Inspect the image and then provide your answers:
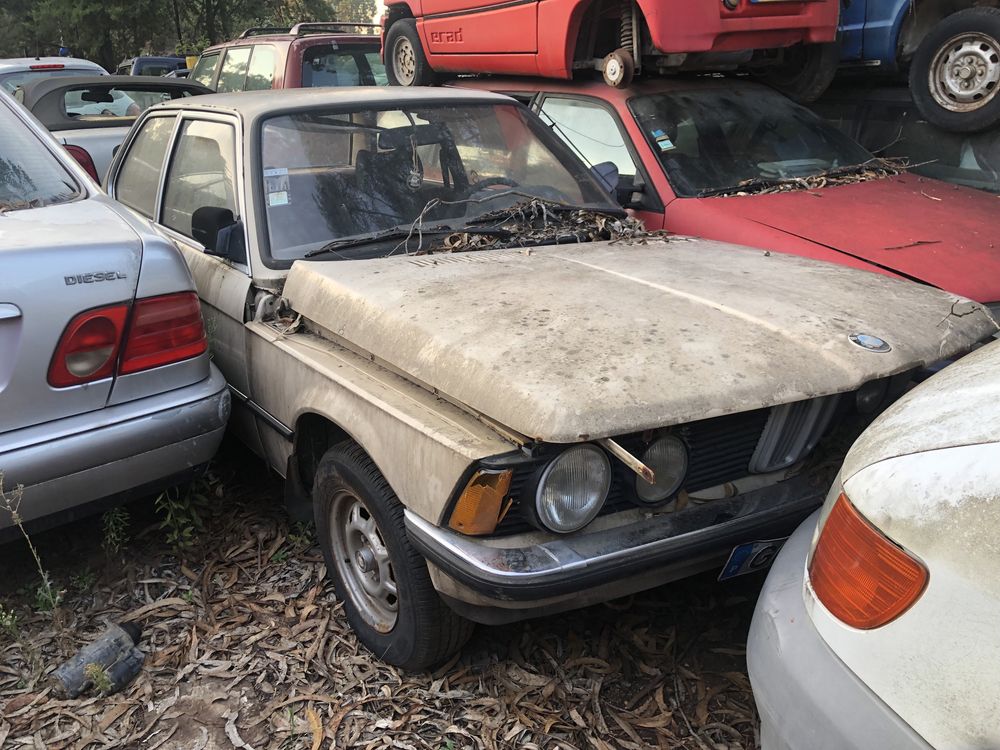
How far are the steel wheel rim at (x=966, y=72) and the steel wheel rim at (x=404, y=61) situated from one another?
3.80 m

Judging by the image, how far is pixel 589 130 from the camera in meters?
5.10

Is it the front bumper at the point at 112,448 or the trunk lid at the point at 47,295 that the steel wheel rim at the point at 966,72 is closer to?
the front bumper at the point at 112,448

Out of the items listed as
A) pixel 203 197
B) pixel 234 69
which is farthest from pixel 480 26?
pixel 234 69

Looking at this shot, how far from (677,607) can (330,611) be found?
4.00ft

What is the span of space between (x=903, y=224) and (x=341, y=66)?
19.0 feet

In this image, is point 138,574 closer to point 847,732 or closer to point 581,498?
point 581,498

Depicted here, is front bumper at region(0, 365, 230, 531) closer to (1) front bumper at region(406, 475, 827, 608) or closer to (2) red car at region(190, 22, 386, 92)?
(1) front bumper at region(406, 475, 827, 608)

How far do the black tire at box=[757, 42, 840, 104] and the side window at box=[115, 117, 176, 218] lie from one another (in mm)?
3856

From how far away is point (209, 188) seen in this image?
3.57 meters

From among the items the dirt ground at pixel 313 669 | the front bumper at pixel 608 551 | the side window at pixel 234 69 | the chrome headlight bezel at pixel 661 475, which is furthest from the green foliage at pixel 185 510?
the side window at pixel 234 69

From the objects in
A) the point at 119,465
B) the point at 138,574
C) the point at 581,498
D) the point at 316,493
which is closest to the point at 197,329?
the point at 119,465

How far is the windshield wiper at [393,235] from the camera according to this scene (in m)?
3.10

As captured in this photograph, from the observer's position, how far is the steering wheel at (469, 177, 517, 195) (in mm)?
3541

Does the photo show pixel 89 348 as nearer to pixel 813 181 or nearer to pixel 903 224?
pixel 903 224
